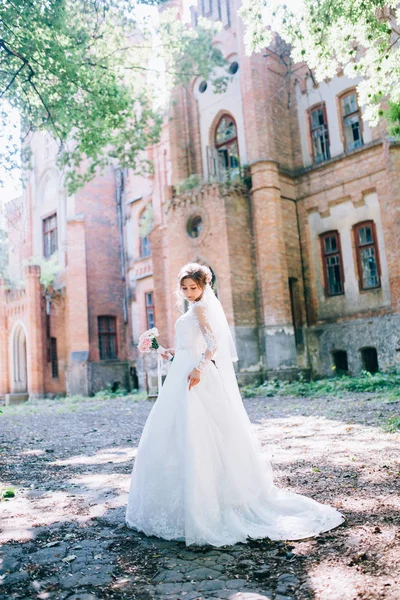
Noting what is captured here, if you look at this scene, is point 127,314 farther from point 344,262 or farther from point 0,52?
point 0,52

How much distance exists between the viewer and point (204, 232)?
17391 mm

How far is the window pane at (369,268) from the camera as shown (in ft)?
53.2

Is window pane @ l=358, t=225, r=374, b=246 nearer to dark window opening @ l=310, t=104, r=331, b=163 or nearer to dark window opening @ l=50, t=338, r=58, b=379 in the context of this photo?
dark window opening @ l=310, t=104, r=331, b=163

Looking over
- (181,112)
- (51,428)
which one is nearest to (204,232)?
(181,112)

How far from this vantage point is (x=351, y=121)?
Result: 1716 cm

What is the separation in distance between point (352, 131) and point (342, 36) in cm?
962

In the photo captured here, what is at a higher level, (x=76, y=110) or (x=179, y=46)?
(x=179, y=46)

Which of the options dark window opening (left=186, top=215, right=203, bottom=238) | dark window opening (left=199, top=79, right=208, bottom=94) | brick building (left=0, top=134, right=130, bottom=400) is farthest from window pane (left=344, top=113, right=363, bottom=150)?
brick building (left=0, top=134, right=130, bottom=400)

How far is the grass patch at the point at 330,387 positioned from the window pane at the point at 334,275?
2994mm

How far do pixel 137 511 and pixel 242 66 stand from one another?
17124 mm

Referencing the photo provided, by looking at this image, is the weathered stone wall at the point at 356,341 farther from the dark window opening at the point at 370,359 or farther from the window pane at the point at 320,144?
the window pane at the point at 320,144

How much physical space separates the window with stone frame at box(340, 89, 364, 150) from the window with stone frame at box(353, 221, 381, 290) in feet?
9.12

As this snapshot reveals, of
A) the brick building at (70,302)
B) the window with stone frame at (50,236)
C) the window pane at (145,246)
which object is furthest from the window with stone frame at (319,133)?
the window with stone frame at (50,236)

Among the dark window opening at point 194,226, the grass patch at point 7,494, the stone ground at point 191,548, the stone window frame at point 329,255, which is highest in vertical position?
the dark window opening at point 194,226
